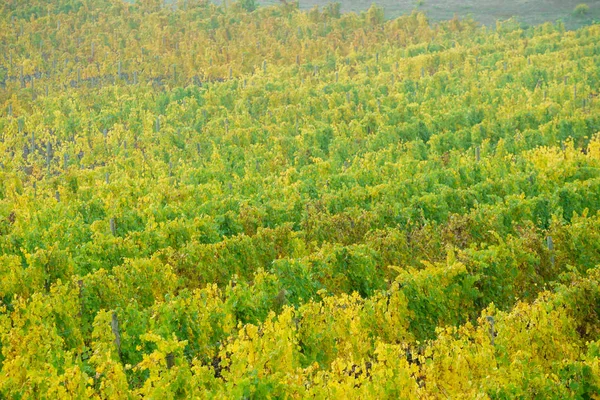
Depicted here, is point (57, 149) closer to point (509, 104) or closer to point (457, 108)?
point (457, 108)

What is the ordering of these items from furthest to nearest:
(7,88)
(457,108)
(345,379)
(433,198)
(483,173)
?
(7,88) < (457,108) < (483,173) < (433,198) < (345,379)

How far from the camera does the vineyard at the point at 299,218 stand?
32.3 ft

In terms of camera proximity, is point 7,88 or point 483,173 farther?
point 7,88

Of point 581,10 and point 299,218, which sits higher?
point 581,10

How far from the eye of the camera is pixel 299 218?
17047 millimetres

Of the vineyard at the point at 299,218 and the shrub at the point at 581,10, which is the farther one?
the shrub at the point at 581,10

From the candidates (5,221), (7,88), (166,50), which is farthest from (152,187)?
(166,50)

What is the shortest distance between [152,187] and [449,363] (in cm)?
1256

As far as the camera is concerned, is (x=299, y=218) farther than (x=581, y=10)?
No

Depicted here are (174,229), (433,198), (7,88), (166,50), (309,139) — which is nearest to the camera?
(174,229)

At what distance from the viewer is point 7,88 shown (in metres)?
32.9

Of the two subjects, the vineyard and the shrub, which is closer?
the vineyard

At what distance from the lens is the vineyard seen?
9.84m

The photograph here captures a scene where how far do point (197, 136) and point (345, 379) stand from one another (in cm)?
1794
